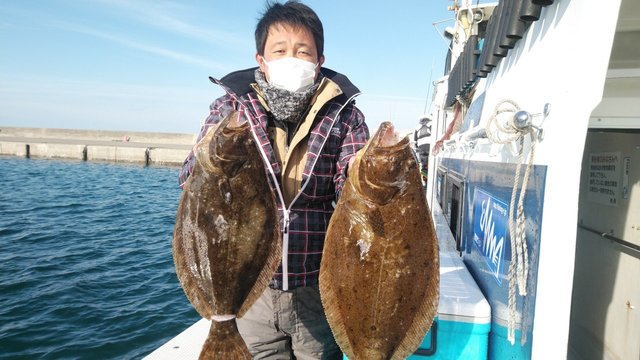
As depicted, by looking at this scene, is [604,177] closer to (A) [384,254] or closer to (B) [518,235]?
(B) [518,235]

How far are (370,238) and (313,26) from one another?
4.62 feet

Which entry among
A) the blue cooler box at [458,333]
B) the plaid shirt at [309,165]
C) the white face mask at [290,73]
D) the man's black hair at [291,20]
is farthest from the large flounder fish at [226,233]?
the blue cooler box at [458,333]

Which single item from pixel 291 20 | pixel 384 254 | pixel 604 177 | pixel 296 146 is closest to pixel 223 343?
pixel 384 254

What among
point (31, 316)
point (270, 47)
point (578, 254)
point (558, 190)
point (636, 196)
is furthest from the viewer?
point (31, 316)

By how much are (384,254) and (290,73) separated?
3.97 ft

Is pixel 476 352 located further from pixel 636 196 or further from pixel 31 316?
pixel 31 316

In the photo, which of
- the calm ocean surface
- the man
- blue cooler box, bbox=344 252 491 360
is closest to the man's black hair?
the man

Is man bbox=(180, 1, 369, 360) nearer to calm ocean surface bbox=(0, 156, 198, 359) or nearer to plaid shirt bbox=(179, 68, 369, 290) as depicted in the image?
plaid shirt bbox=(179, 68, 369, 290)

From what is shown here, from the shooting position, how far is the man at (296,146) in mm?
2486

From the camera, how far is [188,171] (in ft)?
7.54

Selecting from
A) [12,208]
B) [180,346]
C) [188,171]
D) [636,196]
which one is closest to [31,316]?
[180,346]

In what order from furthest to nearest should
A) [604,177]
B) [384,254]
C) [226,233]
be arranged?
[604,177]
[226,233]
[384,254]

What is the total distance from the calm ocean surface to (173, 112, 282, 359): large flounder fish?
5.04m

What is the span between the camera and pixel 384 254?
6.55ft
